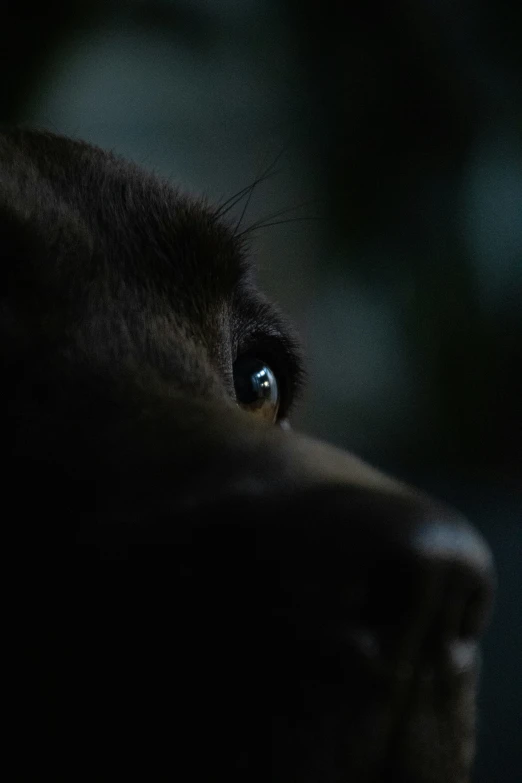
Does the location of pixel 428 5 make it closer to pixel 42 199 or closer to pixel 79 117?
pixel 79 117

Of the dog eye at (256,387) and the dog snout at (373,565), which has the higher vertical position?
the dog eye at (256,387)

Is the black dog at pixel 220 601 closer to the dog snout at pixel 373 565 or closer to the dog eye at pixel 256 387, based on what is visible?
the dog snout at pixel 373 565

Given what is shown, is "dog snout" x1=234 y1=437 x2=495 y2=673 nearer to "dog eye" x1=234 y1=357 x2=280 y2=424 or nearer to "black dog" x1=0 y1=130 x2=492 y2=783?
"black dog" x1=0 y1=130 x2=492 y2=783

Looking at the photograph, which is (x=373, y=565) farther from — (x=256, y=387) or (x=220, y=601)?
(x=256, y=387)

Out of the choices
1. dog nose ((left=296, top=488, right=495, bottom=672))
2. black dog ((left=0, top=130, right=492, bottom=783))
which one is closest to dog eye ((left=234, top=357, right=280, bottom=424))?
black dog ((left=0, top=130, right=492, bottom=783))

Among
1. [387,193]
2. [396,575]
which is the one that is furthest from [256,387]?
[387,193]

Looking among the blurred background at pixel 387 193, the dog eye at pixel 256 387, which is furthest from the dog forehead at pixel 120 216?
the blurred background at pixel 387 193

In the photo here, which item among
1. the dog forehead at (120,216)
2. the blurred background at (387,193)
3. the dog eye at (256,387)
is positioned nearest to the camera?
the dog forehead at (120,216)

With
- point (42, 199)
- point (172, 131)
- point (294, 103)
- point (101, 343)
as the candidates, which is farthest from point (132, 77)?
point (101, 343)
